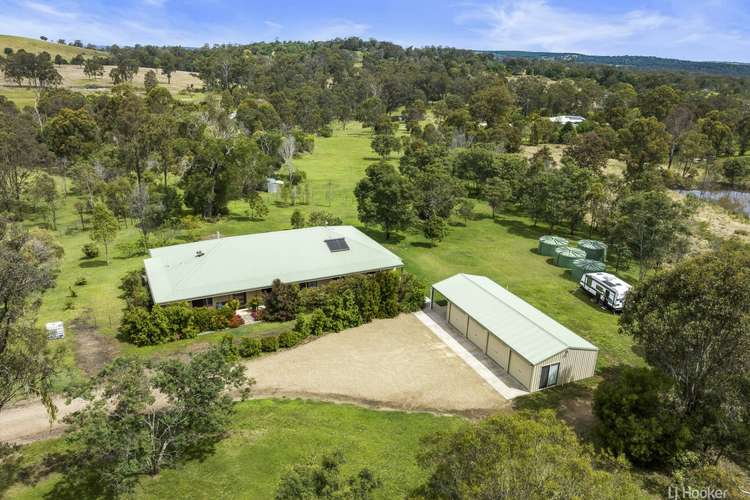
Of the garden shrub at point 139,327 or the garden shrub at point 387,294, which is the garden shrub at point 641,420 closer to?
the garden shrub at point 387,294

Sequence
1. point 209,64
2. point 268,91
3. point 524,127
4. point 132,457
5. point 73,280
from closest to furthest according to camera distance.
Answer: point 132,457 < point 73,280 < point 524,127 < point 268,91 < point 209,64

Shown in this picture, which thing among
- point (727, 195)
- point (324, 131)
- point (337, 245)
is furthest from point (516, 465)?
point (324, 131)

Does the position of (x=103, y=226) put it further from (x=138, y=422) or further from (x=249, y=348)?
(x=138, y=422)

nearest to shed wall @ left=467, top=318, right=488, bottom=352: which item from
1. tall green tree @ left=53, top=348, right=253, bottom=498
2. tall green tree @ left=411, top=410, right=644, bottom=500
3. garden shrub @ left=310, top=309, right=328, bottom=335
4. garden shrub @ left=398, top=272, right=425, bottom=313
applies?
garden shrub @ left=398, top=272, right=425, bottom=313

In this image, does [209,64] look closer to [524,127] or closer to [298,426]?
[524,127]

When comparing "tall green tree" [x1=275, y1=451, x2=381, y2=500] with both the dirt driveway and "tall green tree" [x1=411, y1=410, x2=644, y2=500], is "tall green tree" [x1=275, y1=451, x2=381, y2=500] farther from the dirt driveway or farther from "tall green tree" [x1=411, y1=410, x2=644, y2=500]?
the dirt driveway

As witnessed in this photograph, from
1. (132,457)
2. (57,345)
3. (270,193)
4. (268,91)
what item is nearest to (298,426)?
(132,457)
